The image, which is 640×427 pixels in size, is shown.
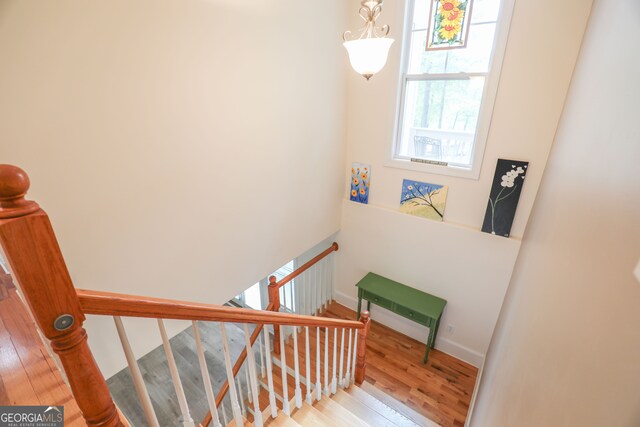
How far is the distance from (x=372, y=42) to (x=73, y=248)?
1.89m

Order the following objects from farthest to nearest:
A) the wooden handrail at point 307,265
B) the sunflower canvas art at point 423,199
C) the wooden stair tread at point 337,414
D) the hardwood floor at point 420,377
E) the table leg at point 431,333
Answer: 1. the wooden handrail at point 307,265
2. the table leg at point 431,333
3. the sunflower canvas art at point 423,199
4. the hardwood floor at point 420,377
5. the wooden stair tread at point 337,414

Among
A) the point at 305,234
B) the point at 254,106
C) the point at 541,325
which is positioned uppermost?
the point at 254,106

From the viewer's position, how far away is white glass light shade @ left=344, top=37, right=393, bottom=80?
1.54 meters

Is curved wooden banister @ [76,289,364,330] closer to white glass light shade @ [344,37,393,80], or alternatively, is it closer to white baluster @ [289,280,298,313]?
white glass light shade @ [344,37,393,80]

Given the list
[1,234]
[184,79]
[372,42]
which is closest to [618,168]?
[1,234]

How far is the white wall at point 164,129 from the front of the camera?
1272mm

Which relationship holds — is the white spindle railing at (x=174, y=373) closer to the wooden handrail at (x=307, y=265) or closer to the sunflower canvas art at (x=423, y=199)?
the wooden handrail at (x=307, y=265)

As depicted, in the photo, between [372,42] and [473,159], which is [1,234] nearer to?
[372,42]

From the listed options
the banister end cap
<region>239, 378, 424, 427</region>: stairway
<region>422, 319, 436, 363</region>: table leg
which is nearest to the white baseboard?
<region>422, 319, 436, 363</region>: table leg

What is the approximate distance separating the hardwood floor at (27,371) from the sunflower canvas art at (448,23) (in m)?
3.44

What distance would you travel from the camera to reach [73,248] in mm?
1481

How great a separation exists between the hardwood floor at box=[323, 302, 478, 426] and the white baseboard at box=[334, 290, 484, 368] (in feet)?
0.20

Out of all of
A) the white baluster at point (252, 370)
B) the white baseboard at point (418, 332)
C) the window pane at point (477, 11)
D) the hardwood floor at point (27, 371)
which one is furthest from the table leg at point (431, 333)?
the hardwood floor at point (27, 371)

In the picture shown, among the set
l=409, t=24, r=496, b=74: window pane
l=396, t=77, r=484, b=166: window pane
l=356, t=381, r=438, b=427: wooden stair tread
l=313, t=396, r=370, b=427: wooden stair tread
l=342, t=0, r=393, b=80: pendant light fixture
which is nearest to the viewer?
l=342, t=0, r=393, b=80: pendant light fixture
